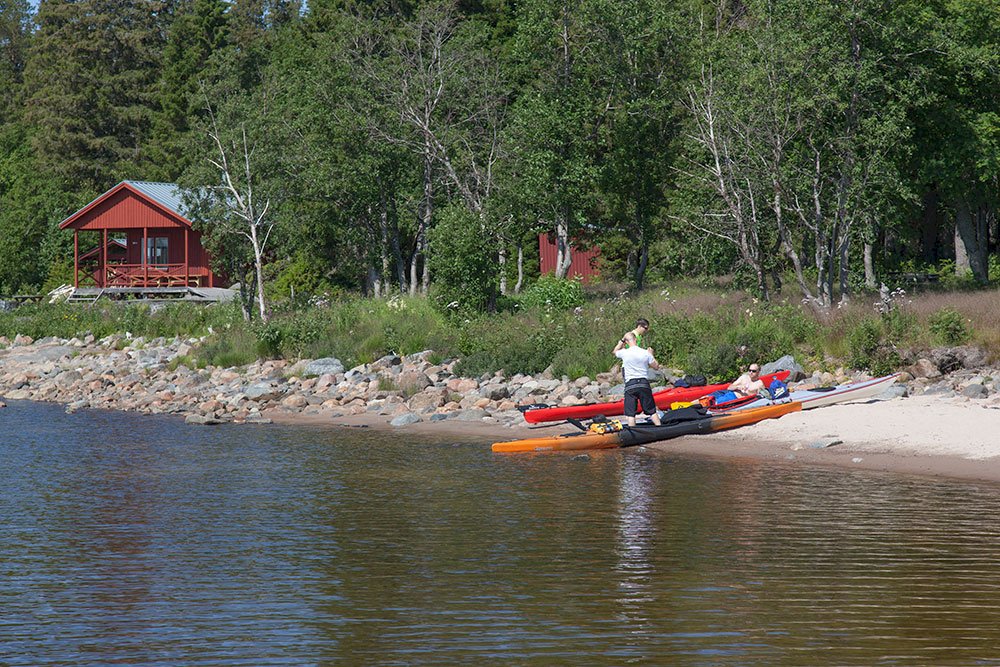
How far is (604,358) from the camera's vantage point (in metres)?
25.1

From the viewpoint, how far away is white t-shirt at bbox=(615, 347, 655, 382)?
18.2 m

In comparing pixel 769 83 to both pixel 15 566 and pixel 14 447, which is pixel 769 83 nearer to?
pixel 14 447

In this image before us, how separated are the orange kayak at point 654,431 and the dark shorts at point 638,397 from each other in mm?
359

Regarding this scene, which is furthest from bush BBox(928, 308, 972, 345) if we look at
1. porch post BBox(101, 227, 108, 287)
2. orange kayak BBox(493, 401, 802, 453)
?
porch post BBox(101, 227, 108, 287)

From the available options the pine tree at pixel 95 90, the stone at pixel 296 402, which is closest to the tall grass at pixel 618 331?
the stone at pixel 296 402

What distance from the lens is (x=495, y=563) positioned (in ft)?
37.3

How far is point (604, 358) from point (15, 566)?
50.7 feet

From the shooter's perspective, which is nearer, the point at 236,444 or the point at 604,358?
the point at 236,444

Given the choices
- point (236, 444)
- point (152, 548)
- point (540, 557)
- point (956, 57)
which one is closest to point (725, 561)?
point (540, 557)

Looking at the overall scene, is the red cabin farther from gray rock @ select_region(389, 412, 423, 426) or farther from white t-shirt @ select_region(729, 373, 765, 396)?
white t-shirt @ select_region(729, 373, 765, 396)

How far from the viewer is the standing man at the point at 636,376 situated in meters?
18.2

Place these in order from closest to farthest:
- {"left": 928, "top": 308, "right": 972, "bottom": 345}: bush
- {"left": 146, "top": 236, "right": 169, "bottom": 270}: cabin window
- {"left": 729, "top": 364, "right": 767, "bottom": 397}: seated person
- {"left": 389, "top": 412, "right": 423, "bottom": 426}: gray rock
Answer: {"left": 729, "top": 364, "right": 767, "bottom": 397}: seated person < {"left": 389, "top": 412, "right": 423, "bottom": 426}: gray rock < {"left": 928, "top": 308, "right": 972, "bottom": 345}: bush < {"left": 146, "top": 236, "right": 169, "bottom": 270}: cabin window

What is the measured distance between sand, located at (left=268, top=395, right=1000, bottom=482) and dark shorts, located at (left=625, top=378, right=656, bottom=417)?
698 millimetres

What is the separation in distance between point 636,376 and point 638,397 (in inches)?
18.9
